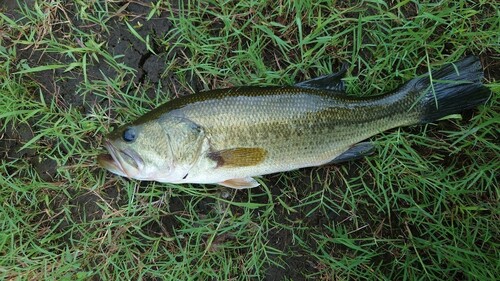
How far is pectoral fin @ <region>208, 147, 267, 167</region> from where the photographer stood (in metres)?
3.10

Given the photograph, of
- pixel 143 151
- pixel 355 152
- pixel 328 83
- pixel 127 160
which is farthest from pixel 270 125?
pixel 127 160

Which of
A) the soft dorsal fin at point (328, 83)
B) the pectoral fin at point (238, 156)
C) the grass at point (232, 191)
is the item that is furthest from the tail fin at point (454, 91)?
the pectoral fin at point (238, 156)

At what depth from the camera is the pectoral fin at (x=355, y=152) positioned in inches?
132

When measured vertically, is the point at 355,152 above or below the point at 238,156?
below

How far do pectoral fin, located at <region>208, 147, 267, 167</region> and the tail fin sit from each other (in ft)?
4.70

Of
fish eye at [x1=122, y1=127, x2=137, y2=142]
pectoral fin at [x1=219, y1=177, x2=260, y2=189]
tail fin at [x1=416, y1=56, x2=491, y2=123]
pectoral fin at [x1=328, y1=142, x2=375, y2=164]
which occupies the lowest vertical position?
pectoral fin at [x1=219, y1=177, x2=260, y2=189]

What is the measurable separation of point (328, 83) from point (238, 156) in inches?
39.6

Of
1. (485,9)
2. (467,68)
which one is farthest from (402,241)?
(485,9)

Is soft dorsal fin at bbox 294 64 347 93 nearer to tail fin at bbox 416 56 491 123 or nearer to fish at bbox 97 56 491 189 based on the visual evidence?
fish at bbox 97 56 491 189

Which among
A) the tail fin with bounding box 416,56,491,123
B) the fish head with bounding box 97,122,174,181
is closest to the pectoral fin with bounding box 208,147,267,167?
the fish head with bounding box 97,122,174,181

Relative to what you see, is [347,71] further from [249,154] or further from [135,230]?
[135,230]

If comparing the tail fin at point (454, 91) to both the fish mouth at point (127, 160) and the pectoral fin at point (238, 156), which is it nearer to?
the pectoral fin at point (238, 156)

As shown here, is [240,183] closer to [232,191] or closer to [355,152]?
[232,191]

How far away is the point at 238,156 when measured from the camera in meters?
3.12
